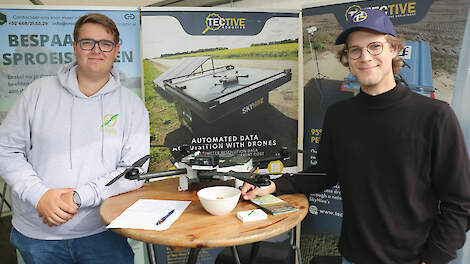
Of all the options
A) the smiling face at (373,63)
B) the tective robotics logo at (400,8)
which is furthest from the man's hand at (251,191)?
the tective robotics logo at (400,8)

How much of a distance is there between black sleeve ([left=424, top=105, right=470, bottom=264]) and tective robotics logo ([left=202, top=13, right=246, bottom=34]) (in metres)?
1.74

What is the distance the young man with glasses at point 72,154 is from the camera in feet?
4.76

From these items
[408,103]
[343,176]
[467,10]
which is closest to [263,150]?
[343,176]

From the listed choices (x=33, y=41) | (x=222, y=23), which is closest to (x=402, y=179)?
(x=222, y=23)

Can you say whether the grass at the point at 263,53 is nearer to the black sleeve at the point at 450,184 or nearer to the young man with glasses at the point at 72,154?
the young man with glasses at the point at 72,154

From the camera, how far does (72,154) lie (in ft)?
5.03

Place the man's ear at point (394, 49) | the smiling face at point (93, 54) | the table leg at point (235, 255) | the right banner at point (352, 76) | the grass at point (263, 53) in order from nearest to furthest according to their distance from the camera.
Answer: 1. the man's ear at point (394, 49)
2. the smiling face at point (93, 54)
3. the table leg at point (235, 255)
4. the right banner at point (352, 76)
5. the grass at point (263, 53)

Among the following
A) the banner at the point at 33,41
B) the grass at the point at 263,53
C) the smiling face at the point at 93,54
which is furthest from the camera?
the grass at the point at 263,53

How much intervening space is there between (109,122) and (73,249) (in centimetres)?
66

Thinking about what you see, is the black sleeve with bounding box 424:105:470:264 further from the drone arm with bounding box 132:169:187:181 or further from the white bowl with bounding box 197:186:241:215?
the drone arm with bounding box 132:169:187:181

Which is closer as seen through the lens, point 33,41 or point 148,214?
point 148,214

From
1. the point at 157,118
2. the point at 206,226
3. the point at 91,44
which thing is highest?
the point at 91,44

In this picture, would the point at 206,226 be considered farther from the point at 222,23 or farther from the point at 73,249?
the point at 222,23

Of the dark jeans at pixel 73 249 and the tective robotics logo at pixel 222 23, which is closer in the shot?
the dark jeans at pixel 73 249
